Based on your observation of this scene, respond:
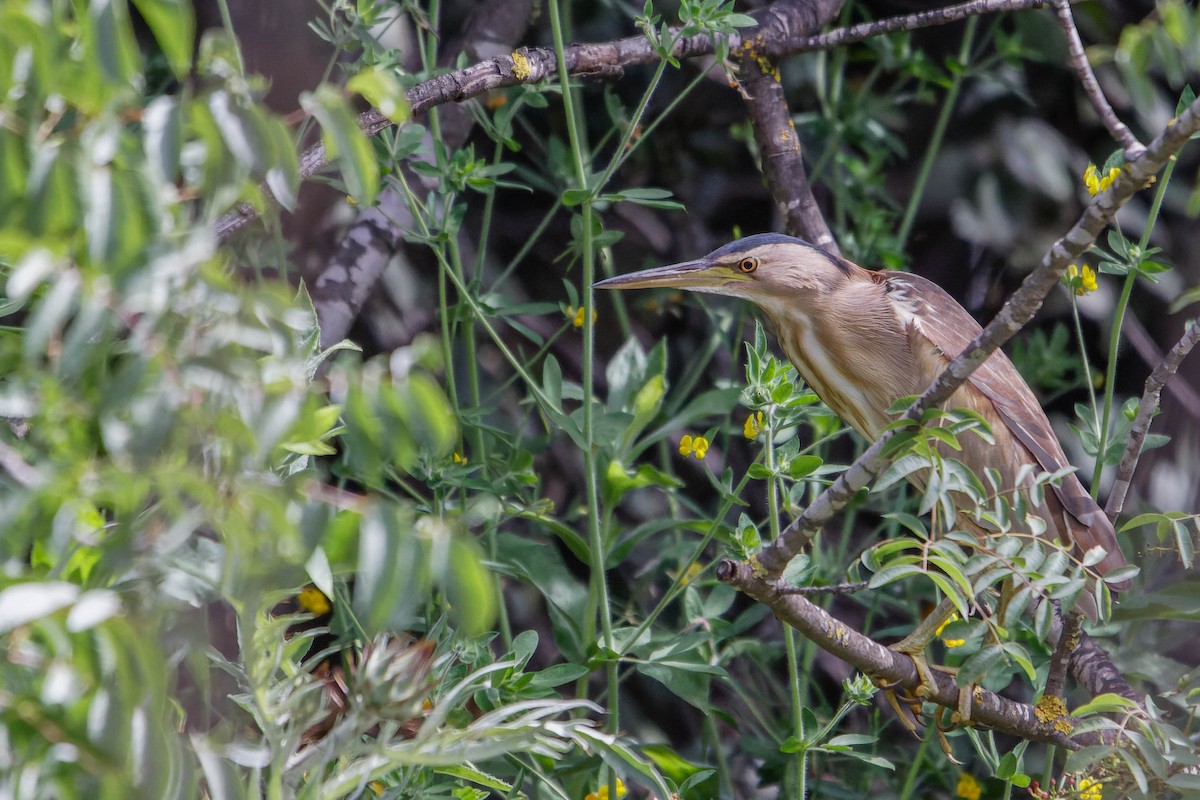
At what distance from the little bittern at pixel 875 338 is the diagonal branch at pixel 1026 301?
2.65ft

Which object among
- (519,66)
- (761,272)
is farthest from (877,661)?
(519,66)

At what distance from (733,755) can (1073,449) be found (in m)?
0.90

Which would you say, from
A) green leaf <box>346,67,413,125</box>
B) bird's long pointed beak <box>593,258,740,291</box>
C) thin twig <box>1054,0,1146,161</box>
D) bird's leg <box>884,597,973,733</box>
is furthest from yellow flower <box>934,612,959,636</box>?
green leaf <box>346,67,413,125</box>

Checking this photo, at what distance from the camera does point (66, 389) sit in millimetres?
640

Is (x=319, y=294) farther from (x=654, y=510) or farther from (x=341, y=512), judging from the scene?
(x=341, y=512)

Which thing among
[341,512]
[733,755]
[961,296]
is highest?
[341,512]

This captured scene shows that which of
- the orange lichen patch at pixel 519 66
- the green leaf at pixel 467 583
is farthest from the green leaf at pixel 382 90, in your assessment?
the orange lichen patch at pixel 519 66

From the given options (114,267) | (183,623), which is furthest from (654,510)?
(114,267)

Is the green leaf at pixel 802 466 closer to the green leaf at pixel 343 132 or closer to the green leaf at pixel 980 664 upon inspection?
the green leaf at pixel 980 664

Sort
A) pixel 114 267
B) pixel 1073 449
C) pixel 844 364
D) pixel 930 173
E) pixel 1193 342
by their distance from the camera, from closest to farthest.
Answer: pixel 114 267
pixel 1193 342
pixel 844 364
pixel 1073 449
pixel 930 173

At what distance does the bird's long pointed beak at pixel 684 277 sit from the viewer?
1.85 metres

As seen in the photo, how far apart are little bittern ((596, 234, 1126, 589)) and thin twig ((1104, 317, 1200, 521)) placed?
11.7 inches

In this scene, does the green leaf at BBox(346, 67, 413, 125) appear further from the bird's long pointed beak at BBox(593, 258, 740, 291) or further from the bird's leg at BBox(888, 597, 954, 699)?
the bird's leg at BBox(888, 597, 954, 699)

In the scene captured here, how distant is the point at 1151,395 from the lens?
4.97 feet
